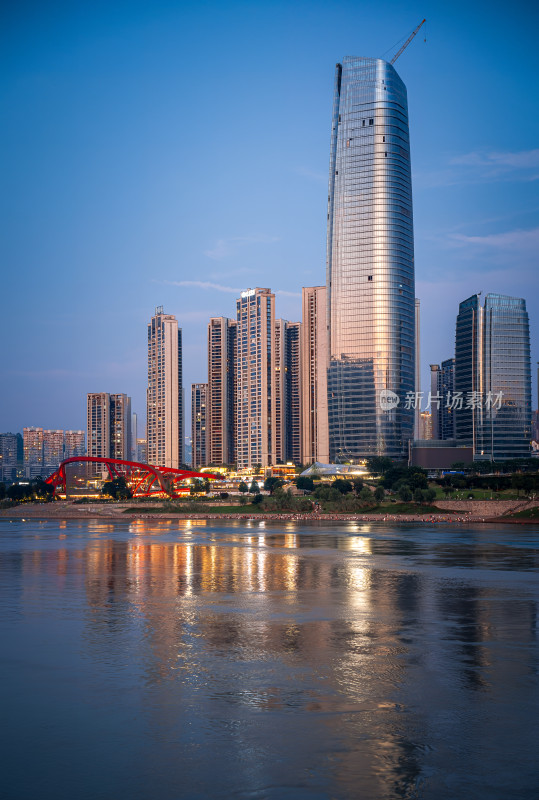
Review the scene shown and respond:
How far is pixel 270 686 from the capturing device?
2066 centimetres

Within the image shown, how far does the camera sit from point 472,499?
11525cm

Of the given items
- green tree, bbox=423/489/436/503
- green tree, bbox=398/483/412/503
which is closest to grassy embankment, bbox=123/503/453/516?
green tree, bbox=398/483/412/503

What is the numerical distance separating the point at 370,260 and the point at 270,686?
559 feet

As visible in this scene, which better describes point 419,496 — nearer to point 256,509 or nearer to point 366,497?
point 366,497

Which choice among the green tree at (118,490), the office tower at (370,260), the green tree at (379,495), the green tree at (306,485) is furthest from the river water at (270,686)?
the office tower at (370,260)

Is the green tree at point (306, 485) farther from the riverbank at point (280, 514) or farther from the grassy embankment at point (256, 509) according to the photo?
the riverbank at point (280, 514)

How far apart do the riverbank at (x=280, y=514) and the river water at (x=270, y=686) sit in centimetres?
6418

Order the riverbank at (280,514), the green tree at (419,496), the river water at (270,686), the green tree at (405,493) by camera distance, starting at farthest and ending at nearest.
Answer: the green tree at (405,493) < the green tree at (419,496) < the riverbank at (280,514) < the river water at (270,686)

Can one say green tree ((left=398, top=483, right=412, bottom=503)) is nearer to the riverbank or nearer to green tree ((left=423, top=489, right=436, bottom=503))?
green tree ((left=423, top=489, right=436, bottom=503))

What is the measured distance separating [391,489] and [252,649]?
114756mm

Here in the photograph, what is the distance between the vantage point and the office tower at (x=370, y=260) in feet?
604

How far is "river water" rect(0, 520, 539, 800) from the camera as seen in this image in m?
14.5

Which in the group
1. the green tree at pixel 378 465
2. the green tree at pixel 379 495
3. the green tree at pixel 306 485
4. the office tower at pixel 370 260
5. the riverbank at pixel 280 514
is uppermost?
the office tower at pixel 370 260

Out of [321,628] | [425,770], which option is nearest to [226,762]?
[425,770]
